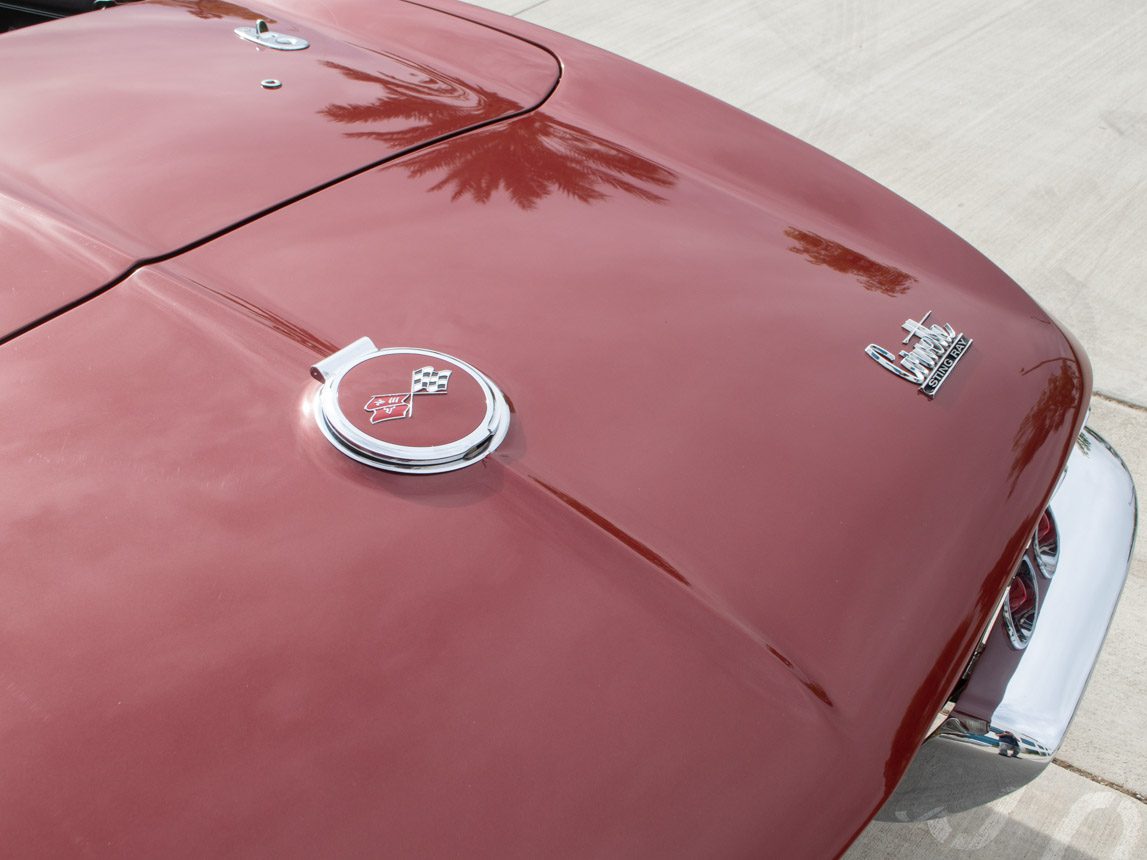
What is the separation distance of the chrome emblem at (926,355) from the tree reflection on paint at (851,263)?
8cm

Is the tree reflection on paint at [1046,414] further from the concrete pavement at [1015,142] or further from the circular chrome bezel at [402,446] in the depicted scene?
the concrete pavement at [1015,142]

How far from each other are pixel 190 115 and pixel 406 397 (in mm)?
693

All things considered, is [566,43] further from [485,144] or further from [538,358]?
[538,358]

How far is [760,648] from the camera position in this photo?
1030 millimetres

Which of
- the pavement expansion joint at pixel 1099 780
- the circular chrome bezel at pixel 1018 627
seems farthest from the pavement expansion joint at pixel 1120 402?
the circular chrome bezel at pixel 1018 627

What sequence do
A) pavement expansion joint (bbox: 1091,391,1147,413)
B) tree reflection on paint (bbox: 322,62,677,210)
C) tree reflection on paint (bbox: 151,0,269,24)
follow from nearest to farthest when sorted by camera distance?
tree reflection on paint (bbox: 322,62,677,210)
tree reflection on paint (bbox: 151,0,269,24)
pavement expansion joint (bbox: 1091,391,1147,413)

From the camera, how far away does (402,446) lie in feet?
3.49

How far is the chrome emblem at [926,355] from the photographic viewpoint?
1385mm

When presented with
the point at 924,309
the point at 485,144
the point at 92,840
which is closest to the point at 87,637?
the point at 92,840

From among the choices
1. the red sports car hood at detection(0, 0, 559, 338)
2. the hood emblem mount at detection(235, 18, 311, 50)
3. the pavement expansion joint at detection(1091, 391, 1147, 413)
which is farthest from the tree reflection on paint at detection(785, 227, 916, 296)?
the pavement expansion joint at detection(1091, 391, 1147, 413)

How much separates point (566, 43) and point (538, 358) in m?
1.08

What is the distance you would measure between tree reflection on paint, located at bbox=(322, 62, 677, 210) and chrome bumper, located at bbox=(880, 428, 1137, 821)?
809 millimetres

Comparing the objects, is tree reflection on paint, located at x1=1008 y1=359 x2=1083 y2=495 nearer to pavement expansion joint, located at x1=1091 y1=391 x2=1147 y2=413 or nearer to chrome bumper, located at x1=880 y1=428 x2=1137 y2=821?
chrome bumper, located at x1=880 y1=428 x2=1137 y2=821

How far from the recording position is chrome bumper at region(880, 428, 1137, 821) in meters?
1.33
